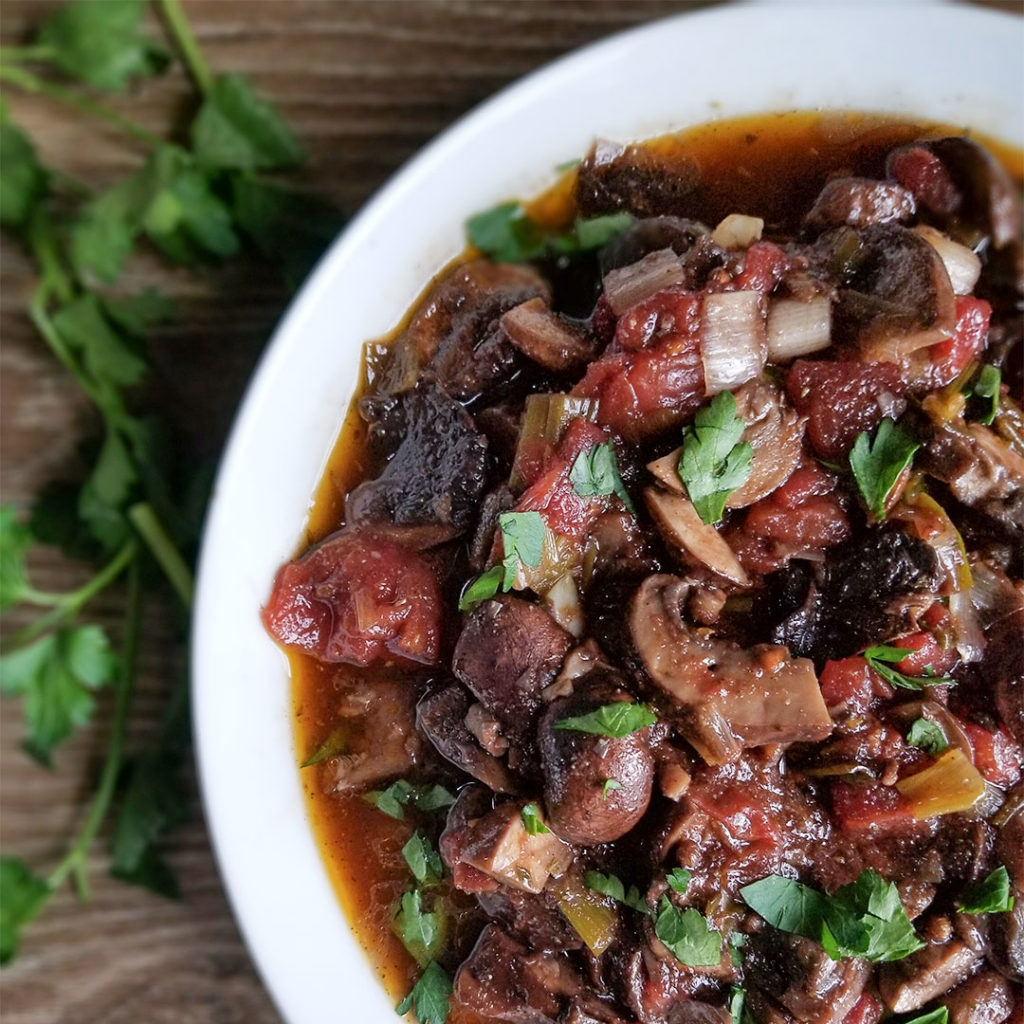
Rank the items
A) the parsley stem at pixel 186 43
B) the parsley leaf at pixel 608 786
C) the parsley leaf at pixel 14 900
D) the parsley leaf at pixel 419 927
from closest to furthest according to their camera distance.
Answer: the parsley leaf at pixel 608 786, the parsley leaf at pixel 419 927, the parsley stem at pixel 186 43, the parsley leaf at pixel 14 900

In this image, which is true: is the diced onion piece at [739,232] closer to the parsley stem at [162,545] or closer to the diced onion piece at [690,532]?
the diced onion piece at [690,532]

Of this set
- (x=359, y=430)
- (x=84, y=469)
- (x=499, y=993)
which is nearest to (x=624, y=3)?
(x=359, y=430)

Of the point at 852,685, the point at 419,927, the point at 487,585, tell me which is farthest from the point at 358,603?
the point at 852,685

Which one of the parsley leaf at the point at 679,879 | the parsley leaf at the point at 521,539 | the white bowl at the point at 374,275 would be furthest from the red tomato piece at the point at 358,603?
the parsley leaf at the point at 679,879

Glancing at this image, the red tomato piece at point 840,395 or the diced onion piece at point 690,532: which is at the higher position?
the red tomato piece at point 840,395

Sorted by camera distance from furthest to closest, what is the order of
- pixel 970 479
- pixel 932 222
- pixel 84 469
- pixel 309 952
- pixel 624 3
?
pixel 84 469
pixel 624 3
pixel 309 952
pixel 932 222
pixel 970 479

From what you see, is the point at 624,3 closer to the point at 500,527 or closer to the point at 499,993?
the point at 500,527
